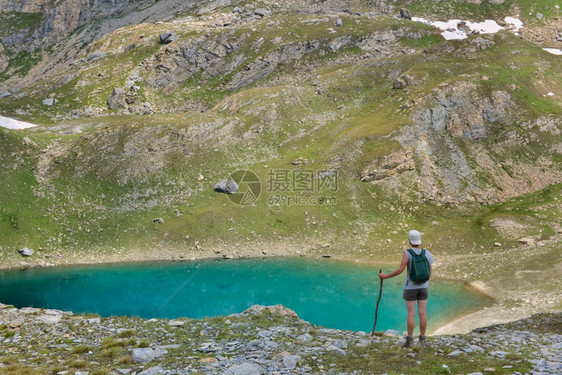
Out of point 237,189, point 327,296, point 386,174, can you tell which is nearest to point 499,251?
point 386,174

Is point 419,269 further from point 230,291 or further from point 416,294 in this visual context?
point 230,291

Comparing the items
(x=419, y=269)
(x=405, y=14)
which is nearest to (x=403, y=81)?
(x=405, y=14)

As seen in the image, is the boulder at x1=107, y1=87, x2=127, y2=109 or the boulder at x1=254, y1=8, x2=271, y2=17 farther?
the boulder at x1=254, y1=8, x2=271, y2=17

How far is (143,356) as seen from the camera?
16188mm

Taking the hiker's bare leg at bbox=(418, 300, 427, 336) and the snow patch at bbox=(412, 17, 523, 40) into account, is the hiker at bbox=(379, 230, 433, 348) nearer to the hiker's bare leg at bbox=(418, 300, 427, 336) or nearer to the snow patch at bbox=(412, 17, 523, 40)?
the hiker's bare leg at bbox=(418, 300, 427, 336)

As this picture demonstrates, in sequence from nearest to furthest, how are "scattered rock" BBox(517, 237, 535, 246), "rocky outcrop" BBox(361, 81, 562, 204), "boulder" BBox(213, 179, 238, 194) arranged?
"scattered rock" BBox(517, 237, 535, 246), "rocky outcrop" BBox(361, 81, 562, 204), "boulder" BBox(213, 179, 238, 194)

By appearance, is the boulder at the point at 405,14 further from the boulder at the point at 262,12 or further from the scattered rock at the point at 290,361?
the scattered rock at the point at 290,361

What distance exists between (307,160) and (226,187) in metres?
18.4

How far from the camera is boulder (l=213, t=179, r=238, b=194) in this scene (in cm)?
7512

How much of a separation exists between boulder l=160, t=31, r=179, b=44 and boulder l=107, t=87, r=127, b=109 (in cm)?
2922

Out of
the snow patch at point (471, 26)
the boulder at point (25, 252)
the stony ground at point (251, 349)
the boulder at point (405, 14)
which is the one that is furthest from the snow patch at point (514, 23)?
the boulder at point (25, 252)

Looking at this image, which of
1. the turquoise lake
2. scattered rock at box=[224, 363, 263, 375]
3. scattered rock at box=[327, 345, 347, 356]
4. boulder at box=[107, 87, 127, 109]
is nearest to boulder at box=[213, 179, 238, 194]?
the turquoise lake

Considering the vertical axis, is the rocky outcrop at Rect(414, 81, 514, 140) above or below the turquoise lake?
above

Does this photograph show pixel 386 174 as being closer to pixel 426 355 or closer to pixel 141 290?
pixel 141 290
